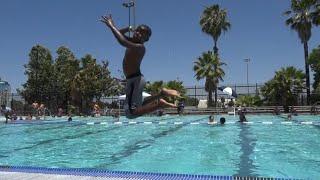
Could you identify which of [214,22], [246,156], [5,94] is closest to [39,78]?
[5,94]

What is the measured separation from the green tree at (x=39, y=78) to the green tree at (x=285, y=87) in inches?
917

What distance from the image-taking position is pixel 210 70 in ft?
159

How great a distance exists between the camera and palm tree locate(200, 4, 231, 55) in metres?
52.9

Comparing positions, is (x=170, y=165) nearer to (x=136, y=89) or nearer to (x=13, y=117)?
(x=136, y=89)

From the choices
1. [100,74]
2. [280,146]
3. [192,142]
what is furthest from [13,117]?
[280,146]

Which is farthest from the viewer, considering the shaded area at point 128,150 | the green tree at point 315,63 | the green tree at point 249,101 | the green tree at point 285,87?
the green tree at point 315,63

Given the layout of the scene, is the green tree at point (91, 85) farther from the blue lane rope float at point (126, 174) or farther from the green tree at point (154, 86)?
the blue lane rope float at point (126, 174)

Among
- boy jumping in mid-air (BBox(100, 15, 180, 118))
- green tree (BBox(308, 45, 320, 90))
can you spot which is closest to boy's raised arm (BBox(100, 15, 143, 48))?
boy jumping in mid-air (BBox(100, 15, 180, 118))

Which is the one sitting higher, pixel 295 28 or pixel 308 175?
pixel 295 28

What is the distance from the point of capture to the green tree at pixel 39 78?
165ft

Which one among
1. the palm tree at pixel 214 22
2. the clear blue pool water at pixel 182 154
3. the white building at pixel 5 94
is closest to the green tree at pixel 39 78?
the white building at pixel 5 94

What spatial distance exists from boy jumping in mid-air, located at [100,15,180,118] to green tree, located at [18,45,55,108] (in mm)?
44654

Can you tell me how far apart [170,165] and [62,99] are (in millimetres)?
42123

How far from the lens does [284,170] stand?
976 cm
